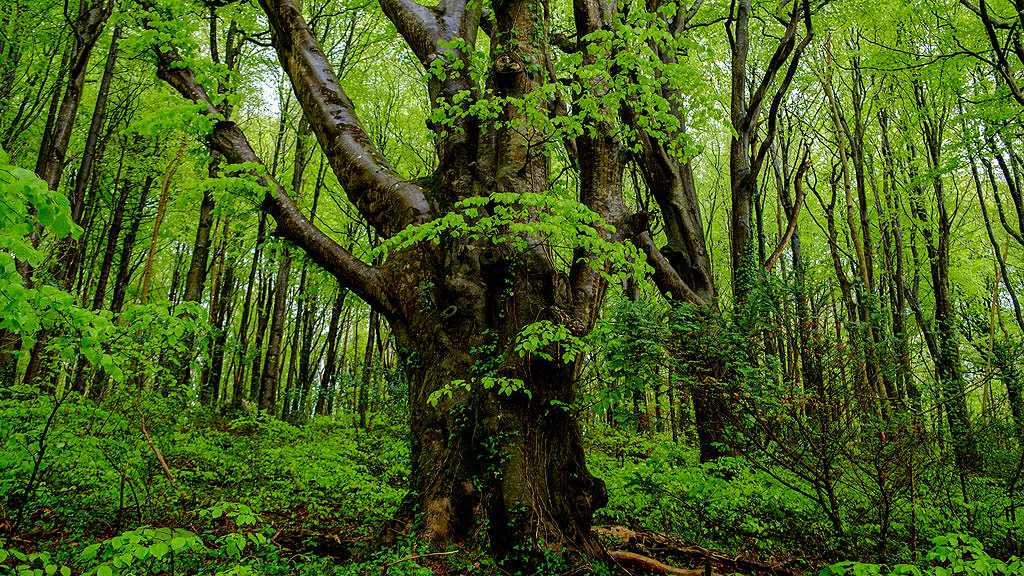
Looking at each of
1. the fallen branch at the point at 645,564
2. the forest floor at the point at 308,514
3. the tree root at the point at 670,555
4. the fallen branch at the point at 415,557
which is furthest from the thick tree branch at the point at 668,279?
the fallen branch at the point at 415,557

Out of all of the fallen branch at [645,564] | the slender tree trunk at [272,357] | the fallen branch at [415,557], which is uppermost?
the slender tree trunk at [272,357]

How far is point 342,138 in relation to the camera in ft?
17.8

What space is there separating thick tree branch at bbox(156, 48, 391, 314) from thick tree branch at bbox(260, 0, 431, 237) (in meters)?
0.49

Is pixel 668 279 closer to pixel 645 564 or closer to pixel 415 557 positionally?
pixel 645 564

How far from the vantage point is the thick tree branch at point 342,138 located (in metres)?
5.11

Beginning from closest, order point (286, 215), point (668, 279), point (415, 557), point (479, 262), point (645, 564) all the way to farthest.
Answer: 1. point (415, 557)
2. point (645, 564)
3. point (479, 262)
4. point (286, 215)
5. point (668, 279)

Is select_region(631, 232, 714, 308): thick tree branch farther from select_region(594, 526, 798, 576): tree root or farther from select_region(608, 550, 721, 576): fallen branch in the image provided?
select_region(608, 550, 721, 576): fallen branch

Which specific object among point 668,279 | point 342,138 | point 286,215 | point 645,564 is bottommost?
point 645,564

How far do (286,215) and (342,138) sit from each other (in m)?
1.00

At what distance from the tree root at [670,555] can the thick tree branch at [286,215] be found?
306cm

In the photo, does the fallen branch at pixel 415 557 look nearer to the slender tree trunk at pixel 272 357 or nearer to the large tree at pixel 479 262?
the large tree at pixel 479 262

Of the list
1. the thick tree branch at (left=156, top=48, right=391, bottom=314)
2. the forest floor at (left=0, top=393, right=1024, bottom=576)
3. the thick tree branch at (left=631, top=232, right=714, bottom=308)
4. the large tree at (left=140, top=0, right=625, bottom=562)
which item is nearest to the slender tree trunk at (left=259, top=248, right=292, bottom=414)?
the forest floor at (left=0, top=393, right=1024, bottom=576)

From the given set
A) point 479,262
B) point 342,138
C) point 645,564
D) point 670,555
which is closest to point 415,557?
point 645,564

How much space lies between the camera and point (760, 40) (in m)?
11.7
